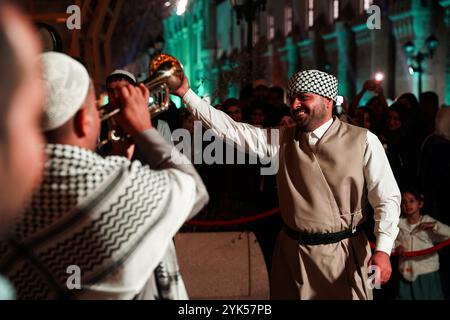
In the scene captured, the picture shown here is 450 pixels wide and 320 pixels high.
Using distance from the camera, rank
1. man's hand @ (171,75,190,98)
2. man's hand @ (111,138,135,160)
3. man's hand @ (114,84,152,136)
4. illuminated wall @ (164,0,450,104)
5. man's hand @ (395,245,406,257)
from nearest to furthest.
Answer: man's hand @ (114,84,152,136), man's hand @ (111,138,135,160), man's hand @ (171,75,190,98), man's hand @ (395,245,406,257), illuminated wall @ (164,0,450,104)

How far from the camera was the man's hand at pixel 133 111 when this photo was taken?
2766 millimetres

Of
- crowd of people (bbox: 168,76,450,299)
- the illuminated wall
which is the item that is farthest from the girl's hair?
the illuminated wall

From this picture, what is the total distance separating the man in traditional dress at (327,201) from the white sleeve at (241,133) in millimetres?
108

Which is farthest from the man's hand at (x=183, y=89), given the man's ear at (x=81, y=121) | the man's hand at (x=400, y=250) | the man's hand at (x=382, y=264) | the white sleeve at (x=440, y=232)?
the white sleeve at (x=440, y=232)

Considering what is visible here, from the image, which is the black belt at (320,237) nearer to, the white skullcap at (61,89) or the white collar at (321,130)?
the white collar at (321,130)

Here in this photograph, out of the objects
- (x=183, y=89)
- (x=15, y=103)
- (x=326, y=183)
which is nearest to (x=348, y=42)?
(x=326, y=183)

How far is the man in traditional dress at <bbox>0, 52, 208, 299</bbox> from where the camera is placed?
2.49 meters

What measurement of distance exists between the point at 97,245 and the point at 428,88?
29149 mm

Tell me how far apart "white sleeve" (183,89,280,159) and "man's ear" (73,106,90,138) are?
2.27 metres

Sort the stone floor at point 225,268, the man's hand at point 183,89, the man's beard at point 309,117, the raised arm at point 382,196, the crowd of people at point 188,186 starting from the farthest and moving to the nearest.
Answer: the stone floor at point 225,268
the man's beard at point 309,117
the raised arm at point 382,196
the man's hand at point 183,89
the crowd of people at point 188,186

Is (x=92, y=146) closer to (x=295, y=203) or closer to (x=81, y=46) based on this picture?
(x=295, y=203)

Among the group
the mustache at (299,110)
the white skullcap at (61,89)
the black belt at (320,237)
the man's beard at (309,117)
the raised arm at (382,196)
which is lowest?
the black belt at (320,237)

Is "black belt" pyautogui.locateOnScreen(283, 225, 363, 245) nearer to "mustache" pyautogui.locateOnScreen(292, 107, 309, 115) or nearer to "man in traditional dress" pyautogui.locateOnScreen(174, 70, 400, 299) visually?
"man in traditional dress" pyautogui.locateOnScreen(174, 70, 400, 299)

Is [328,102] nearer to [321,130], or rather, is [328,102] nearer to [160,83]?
[321,130]
